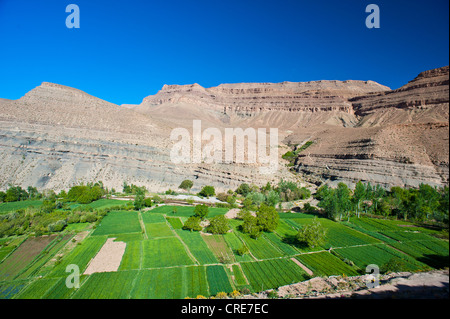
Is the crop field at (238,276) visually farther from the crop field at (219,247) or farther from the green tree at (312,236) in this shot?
the green tree at (312,236)

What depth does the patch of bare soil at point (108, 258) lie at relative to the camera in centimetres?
1744

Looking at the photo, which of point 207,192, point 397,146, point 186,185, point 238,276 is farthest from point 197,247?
point 397,146

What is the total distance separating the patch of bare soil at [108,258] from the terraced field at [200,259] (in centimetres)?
48

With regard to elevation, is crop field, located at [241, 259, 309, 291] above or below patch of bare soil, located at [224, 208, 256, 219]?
below

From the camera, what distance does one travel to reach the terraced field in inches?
587

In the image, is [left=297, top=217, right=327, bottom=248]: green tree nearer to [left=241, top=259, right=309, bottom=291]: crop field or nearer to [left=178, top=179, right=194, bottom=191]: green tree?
[left=241, top=259, right=309, bottom=291]: crop field

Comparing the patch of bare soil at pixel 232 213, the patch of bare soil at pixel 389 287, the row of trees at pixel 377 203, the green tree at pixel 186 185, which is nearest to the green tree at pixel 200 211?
the patch of bare soil at pixel 232 213

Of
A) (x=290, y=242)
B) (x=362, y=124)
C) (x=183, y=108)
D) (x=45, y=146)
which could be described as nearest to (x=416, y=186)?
(x=290, y=242)

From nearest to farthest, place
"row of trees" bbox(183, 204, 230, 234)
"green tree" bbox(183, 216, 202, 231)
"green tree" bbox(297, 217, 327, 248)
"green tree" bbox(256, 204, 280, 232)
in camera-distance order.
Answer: "green tree" bbox(297, 217, 327, 248) → "row of trees" bbox(183, 204, 230, 234) → "green tree" bbox(256, 204, 280, 232) → "green tree" bbox(183, 216, 202, 231)

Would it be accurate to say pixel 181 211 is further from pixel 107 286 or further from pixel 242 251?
pixel 107 286

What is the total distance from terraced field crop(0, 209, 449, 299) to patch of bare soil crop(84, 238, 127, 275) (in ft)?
1.59

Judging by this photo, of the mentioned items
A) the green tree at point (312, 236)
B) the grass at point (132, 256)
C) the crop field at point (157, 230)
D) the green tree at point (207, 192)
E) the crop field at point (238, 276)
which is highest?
the green tree at point (207, 192)

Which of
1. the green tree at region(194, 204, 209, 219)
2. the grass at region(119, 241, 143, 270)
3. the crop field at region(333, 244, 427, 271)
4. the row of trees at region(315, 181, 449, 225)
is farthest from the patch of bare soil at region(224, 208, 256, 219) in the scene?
the crop field at region(333, 244, 427, 271)

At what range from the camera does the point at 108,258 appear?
19203mm
